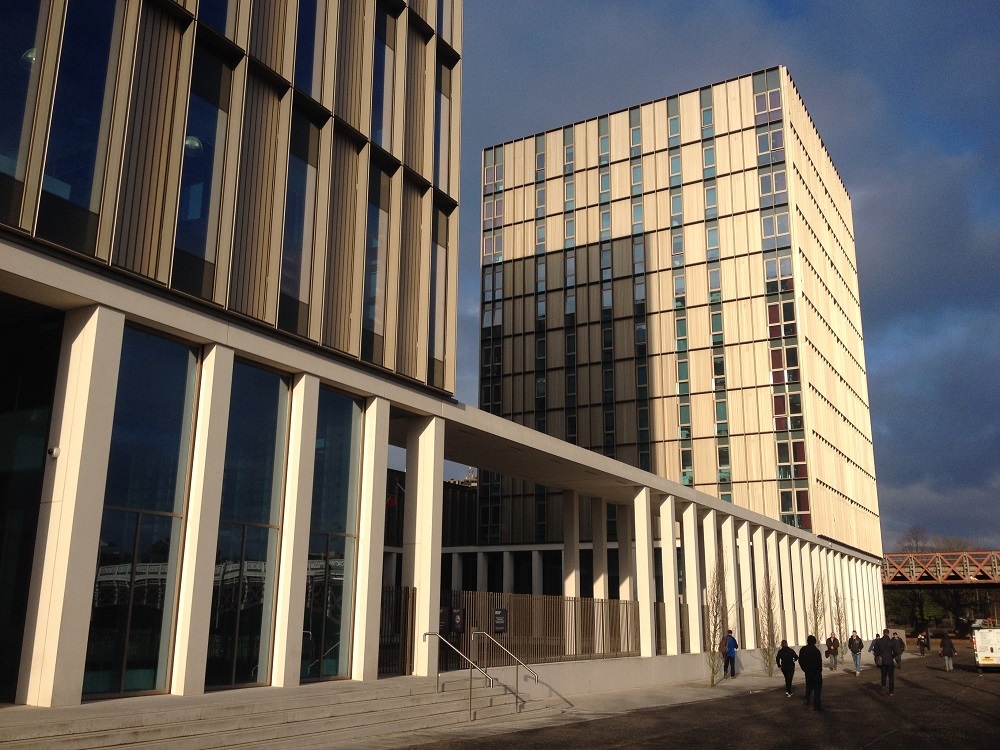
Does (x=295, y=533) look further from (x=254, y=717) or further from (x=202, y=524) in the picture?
(x=254, y=717)

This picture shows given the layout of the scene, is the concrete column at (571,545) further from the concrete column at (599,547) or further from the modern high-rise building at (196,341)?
the modern high-rise building at (196,341)

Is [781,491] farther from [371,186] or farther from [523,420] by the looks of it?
[371,186]

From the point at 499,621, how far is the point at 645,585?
1047 centimetres

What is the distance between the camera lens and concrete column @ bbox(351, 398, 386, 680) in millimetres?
19625

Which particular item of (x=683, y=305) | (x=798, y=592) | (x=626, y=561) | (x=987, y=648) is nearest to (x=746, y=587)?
(x=626, y=561)

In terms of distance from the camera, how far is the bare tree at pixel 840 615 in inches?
2165

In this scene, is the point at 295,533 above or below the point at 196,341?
below

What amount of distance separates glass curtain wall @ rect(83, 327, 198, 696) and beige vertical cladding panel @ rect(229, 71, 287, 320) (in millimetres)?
1944

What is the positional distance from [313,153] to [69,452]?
9258 millimetres

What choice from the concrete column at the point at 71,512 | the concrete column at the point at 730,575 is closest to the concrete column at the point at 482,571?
the concrete column at the point at 730,575

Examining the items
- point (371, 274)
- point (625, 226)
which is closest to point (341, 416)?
point (371, 274)

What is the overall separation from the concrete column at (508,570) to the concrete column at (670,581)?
2711 cm

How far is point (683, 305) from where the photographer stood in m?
62.9

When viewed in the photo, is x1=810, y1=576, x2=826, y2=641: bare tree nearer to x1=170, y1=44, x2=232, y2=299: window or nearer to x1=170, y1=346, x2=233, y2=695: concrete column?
x1=170, y1=346, x2=233, y2=695: concrete column
